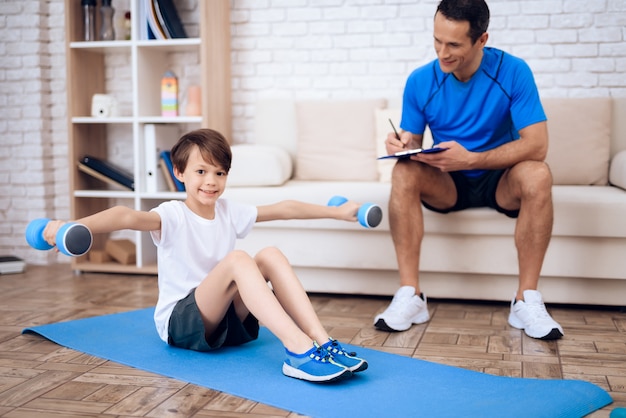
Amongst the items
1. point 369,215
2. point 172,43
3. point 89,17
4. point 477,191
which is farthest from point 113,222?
point 89,17

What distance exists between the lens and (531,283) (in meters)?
2.37

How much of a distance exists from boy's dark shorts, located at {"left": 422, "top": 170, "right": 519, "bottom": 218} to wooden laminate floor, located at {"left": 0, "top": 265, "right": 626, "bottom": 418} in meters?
0.36

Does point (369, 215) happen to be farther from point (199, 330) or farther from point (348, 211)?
point (199, 330)

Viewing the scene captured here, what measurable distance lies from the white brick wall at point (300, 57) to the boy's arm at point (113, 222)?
178cm

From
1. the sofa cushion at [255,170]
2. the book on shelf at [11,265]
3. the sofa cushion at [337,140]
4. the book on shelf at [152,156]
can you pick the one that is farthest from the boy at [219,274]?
the book on shelf at [11,265]

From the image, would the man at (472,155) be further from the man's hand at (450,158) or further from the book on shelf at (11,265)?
the book on shelf at (11,265)

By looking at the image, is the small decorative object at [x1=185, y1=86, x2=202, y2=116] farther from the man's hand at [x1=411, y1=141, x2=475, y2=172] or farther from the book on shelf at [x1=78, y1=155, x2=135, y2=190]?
the man's hand at [x1=411, y1=141, x2=475, y2=172]

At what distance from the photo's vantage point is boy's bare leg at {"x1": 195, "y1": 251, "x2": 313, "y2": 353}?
1.75 m

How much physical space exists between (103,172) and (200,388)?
1.98 m

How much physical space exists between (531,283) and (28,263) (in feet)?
8.38

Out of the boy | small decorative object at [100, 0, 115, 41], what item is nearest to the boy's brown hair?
the boy

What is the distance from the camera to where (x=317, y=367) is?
1.71 meters

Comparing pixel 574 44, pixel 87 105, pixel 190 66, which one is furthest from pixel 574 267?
pixel 87 105

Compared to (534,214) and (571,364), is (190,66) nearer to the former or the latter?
(534,214)
